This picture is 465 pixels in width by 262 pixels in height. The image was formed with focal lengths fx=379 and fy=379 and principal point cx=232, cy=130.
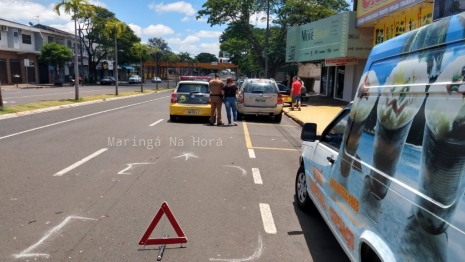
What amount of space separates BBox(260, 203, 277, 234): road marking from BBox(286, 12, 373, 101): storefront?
18.3 m

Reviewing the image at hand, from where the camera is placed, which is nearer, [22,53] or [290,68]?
[290,68]

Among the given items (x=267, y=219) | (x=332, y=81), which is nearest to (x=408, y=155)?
(x=267, y=219)

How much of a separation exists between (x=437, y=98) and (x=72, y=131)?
10787 millimetres

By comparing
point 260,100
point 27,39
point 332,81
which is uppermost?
point 27,39

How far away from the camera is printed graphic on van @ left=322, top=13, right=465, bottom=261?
1.98 meters

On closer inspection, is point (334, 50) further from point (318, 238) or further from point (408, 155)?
point (408, 155)

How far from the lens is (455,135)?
6.52ft

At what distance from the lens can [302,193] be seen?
521cm

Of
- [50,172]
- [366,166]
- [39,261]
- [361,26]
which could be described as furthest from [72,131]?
[361,26]

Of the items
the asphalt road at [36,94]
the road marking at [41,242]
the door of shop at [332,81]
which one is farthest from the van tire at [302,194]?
the door of shop at [332,81]

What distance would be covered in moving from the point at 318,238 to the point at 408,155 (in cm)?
220

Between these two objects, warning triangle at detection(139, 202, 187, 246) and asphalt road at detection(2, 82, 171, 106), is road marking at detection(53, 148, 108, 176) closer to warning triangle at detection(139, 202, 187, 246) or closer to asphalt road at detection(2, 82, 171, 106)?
warning triangle at detection(139, 202, 187, 246)

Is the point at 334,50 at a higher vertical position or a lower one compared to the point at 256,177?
higher

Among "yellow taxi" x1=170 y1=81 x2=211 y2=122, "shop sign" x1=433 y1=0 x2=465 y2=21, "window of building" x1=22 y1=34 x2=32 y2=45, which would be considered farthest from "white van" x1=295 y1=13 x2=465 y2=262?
"window of building" x1=22 y1=34 x2=32 y2=45
